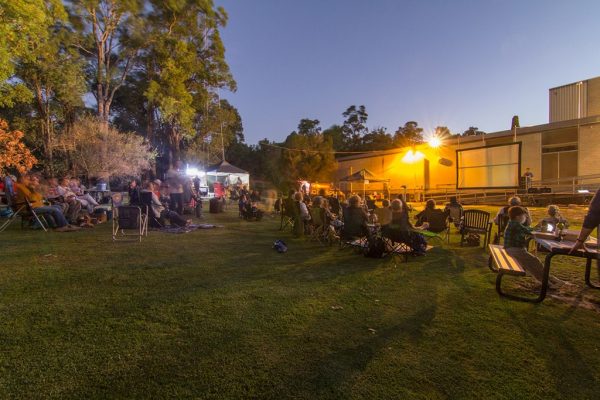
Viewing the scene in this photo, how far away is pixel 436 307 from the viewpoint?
3611 mm

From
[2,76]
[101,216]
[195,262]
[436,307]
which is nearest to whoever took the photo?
[436,307]

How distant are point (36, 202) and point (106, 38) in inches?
785

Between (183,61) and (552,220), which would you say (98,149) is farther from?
(552,220)

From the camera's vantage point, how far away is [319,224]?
304 inches

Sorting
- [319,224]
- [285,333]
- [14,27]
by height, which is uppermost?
[14,27]

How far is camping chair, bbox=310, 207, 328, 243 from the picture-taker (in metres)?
7.55

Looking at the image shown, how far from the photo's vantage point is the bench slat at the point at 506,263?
11.4ft

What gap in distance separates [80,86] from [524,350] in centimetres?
2573

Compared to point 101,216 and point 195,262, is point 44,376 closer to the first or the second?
point 195,262

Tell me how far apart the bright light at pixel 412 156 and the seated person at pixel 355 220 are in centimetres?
2103

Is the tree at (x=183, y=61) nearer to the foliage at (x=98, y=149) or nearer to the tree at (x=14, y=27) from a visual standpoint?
the foliage at (x=98, y=149)

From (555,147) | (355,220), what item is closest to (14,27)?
(355,220)

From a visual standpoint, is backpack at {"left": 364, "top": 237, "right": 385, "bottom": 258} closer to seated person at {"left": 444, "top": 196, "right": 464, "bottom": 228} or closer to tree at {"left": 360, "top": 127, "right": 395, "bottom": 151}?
seated person at {"left": 444, "top": 196, "right": 464, "bottom": 228}

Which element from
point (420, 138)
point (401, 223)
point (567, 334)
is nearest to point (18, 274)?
point (401, 223)
